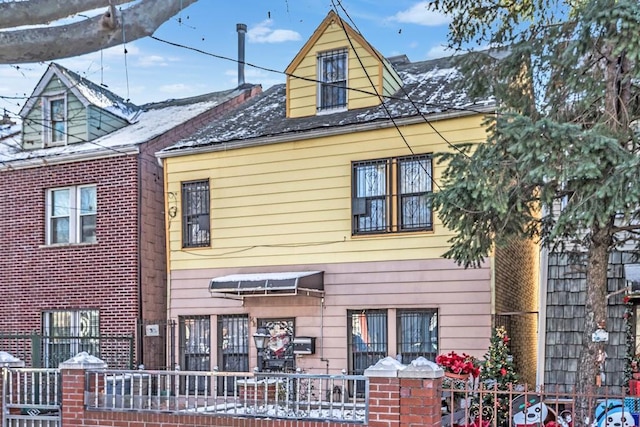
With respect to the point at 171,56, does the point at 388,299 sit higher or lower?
lower

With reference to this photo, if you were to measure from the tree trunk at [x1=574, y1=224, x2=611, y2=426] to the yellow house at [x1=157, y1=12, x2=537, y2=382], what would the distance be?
3.15 m

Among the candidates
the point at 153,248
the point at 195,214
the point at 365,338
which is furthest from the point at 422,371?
the point at 153,248

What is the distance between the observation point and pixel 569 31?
835cm

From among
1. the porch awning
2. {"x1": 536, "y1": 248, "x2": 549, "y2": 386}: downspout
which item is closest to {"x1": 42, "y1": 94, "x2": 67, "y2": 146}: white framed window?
the porch awning

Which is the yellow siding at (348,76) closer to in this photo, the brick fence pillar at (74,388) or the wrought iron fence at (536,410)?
the wrought iron fence at (536,410)

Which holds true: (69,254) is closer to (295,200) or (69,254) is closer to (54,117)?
(54,117)

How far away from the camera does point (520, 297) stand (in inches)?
536

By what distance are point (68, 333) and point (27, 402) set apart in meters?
5.66

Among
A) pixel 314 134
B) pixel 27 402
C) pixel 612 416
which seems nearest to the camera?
pixel 612 416

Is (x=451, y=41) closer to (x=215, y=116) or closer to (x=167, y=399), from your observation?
(x=167, y=399)

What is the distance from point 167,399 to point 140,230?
21.5 feet

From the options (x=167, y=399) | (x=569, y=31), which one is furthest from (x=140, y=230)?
(x=569, y=31)

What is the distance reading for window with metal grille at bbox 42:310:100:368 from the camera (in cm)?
1445

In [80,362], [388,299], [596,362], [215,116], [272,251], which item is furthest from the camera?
[215,116]
